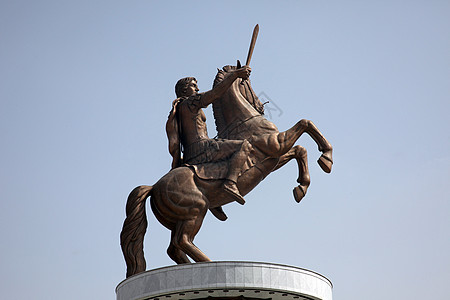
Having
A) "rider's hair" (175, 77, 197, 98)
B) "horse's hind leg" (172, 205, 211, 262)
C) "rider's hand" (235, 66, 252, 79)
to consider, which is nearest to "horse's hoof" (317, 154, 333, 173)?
"rider's hand" (235, 66, 252, 79)

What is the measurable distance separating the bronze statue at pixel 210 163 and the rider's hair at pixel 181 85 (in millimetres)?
73

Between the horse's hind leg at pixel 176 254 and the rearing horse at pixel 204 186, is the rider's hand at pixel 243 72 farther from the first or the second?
the horse's hind leg at pixel 176 254

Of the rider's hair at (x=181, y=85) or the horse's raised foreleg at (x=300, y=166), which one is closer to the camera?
the horse's raised foreleg at (x=300, y=166)

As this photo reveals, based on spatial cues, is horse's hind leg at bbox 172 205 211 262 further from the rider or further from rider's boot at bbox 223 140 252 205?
the rider

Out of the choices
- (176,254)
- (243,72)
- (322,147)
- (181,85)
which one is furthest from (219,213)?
(243,72)

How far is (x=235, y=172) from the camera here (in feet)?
58.4

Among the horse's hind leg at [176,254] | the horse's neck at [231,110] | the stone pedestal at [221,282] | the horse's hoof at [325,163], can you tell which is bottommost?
the stone pedestal at [221,282]

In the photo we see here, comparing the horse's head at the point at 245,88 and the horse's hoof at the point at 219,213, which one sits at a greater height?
the horse's head at the point at 245,88

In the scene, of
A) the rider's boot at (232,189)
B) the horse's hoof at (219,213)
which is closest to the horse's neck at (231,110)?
Result: the rider's boot at (232,189)

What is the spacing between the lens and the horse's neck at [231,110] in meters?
18.7

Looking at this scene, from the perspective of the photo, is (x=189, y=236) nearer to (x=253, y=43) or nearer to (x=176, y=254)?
(x=176, y=254)

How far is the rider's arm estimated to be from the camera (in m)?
18.2

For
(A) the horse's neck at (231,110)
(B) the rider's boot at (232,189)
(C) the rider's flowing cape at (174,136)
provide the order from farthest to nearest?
1. (A) the horse's neck at (231,110)
2. (C) the rider's flowing cape at (174,136)
3. (B) the rider's boot at (232,189)

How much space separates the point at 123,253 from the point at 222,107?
4.14m
